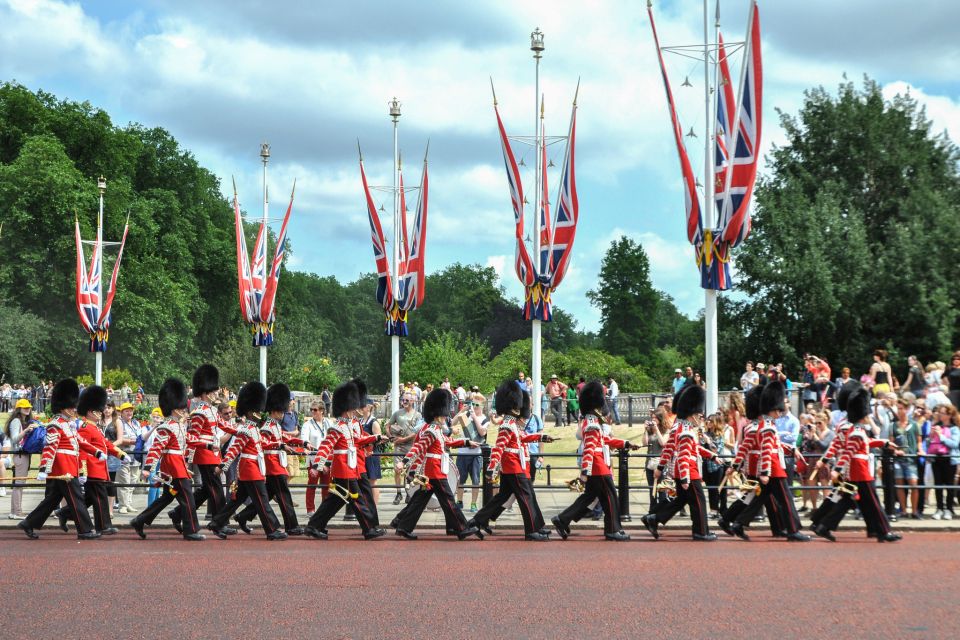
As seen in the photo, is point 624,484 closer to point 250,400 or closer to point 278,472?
point 278,472

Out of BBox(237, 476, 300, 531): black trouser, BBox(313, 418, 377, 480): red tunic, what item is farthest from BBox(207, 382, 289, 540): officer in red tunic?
BBox(313, 418, 377, 480): red tunic

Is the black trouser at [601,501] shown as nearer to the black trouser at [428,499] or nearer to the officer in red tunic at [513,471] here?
the officer in red tunic at [513,471]

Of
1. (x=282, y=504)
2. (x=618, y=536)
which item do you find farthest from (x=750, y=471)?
(x=282, y=504)

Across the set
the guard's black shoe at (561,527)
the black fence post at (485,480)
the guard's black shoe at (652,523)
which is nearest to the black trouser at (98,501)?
the black fence post at (485,480)

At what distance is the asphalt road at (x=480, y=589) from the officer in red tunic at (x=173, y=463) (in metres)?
0.36

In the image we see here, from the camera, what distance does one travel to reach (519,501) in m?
12.6

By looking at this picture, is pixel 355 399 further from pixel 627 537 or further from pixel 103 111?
pixel 103 111

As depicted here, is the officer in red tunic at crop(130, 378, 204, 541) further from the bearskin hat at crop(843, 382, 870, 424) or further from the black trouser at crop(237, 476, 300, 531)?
the bearskin hat at crop(843, 382, 870, 424)

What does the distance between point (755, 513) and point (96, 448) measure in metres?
7.78

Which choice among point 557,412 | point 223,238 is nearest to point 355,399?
point 557,412

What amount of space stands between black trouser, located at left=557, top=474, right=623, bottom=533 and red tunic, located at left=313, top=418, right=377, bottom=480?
2.48 m

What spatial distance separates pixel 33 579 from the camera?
942 centimetres

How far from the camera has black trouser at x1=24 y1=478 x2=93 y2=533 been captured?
12453 mm

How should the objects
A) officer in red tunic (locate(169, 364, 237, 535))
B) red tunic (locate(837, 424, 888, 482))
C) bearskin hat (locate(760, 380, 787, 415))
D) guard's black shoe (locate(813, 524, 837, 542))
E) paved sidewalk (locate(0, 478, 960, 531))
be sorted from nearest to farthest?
1. red tunic (locate(837, 424, 888, 482))
2. guard's black shoe (locate(813, 524, 837, 542))
3. bearskin hat (locate(760, 380, 787, 415))
4. officer in red tunic (locate(169, 364, 237, 535))
5. paved sidewalk (locate(0, 478, 960, 531))
